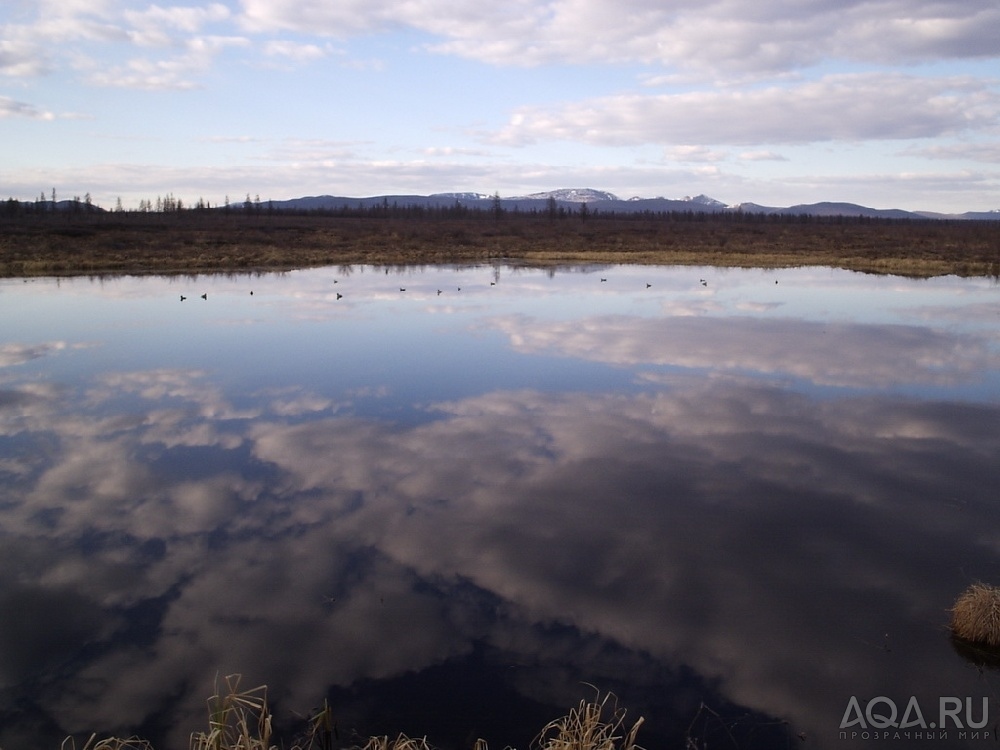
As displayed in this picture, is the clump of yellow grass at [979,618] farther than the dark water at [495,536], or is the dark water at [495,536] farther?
the clump of yellow grass at [979,618]

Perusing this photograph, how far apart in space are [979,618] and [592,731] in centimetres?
Answer: 359

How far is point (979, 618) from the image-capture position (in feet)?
19.5

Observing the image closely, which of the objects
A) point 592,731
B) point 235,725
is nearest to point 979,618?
point 592,731

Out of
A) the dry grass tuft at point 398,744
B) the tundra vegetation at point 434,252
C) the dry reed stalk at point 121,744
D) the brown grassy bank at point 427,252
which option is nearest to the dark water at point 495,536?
the dry reed stalk at point 121,744

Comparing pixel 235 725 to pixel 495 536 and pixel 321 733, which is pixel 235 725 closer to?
pixel 321 733

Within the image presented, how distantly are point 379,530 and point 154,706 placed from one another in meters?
2.99

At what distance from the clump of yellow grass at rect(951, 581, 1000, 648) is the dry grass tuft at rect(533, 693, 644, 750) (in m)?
3.02

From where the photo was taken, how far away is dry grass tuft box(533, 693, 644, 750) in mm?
4371

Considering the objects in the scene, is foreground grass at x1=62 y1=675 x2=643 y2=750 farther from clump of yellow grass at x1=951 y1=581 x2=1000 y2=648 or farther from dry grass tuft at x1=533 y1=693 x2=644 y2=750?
clump of yellow grass at x1=951 y1=581 x2=1000 y2=648

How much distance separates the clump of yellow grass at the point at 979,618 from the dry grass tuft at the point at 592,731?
3.02m

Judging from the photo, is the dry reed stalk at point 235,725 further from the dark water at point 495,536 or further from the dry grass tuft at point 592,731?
the dry grass tuft at point 592,731

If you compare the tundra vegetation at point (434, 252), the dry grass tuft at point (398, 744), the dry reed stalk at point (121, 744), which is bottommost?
the dry reed stalk at point (121, 744)

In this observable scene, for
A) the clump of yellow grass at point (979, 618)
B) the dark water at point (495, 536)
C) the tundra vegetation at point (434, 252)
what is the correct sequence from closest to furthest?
the dark water at point (495, 536) < the clump of yellow grass at point (979, 618) < the tundra vegetation at point (434, 252)

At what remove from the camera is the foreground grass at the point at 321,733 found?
14.3 ft
